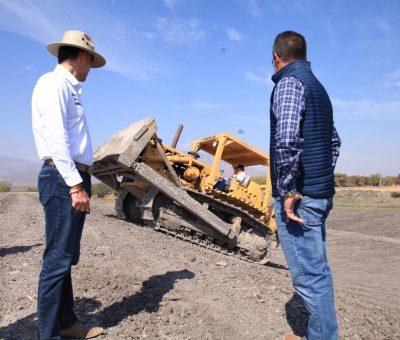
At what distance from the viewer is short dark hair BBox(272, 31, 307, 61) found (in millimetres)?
3143

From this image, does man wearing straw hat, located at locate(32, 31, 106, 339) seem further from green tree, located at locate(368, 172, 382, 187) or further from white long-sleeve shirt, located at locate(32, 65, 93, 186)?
green tree, located at locate(368, 172, 382, 187)

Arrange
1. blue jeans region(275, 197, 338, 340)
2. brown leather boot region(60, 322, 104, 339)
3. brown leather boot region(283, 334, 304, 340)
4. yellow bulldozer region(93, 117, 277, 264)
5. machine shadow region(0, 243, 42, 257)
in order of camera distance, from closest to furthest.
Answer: blue jeans region(275, 197, 338, 340) → brown leather boot region(60, 322, 104, 339) → brown leather boot region(283, 334, 304, 340) → machine shadow region(0, 243, 42, 257) → yellow bulldozer region(93, 117, 277, 264)

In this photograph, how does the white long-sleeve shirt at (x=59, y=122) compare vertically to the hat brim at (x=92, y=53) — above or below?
below

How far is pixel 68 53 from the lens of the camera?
314cm

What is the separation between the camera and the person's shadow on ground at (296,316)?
3.84 metres

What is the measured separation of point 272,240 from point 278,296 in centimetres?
570

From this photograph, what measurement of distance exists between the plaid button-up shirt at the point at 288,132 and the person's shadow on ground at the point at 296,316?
5.21 ft

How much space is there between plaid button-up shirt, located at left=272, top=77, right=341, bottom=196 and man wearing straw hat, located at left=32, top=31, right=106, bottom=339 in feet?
4.65

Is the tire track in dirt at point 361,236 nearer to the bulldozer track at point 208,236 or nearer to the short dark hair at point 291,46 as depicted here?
the bulldozer track at point 208,236

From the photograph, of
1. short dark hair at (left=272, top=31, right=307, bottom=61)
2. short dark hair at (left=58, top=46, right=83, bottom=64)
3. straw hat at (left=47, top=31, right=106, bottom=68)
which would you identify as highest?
short dark hair at (left=272, top=31, right=307, bottom=61)

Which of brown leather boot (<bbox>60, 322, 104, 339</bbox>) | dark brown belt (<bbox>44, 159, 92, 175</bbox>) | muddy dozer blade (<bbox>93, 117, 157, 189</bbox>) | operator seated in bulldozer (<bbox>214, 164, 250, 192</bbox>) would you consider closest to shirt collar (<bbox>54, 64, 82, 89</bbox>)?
dark brown belt (<bbox>44, 159, 92, 175</bbox>)

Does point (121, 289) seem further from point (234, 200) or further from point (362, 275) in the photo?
point (362, 275)

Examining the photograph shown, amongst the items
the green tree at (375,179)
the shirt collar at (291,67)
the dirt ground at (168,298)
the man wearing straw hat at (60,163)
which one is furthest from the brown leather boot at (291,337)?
the green tree at (375,179)

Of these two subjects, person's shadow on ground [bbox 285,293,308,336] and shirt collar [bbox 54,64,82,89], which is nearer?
shirt collar [bbox 54,64,82,89]
